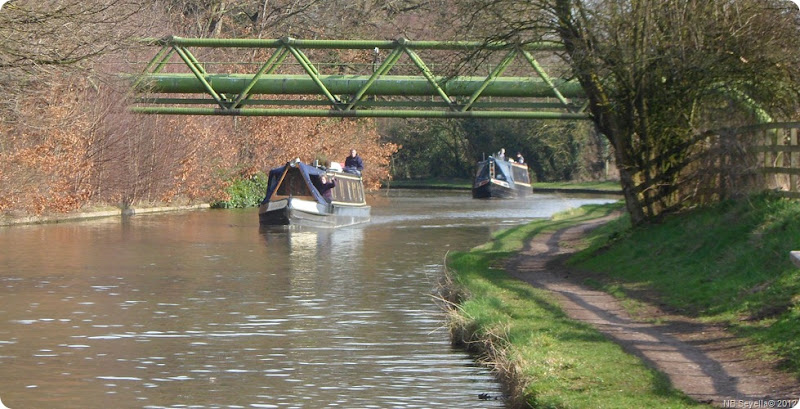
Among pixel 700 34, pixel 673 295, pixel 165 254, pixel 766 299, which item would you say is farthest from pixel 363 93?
pixel 766 299

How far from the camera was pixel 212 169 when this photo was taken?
155 ft

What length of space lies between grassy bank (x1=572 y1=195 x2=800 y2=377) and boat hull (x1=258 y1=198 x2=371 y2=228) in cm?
1669

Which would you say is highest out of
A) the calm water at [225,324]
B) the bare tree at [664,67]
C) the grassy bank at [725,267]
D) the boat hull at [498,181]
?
the bare tree at [664,67]

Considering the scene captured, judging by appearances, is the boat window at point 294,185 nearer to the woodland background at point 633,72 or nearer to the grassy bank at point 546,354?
the woodland background at point 633,72

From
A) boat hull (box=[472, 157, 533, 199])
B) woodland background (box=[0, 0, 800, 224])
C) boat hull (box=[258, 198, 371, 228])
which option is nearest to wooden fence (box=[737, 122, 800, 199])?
woodland background (box=[0, 0, 800, 224])

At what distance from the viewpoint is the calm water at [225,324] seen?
12578 mm

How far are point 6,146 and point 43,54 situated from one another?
15.6m

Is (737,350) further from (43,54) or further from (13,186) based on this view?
(13,186)

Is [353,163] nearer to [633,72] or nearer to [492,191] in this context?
[492,191]

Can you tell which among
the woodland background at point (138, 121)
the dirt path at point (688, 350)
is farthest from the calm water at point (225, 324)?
the woodland background at point (138, 121)

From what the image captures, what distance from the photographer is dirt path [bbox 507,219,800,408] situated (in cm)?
1046

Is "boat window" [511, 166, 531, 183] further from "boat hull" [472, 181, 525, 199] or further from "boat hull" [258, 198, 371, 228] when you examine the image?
"boat hull" [258, 198, 371, 228]

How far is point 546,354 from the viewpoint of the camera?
1237 centimetres

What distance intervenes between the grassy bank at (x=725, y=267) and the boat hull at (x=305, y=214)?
54.7 ft
